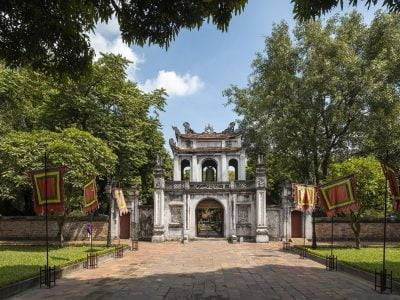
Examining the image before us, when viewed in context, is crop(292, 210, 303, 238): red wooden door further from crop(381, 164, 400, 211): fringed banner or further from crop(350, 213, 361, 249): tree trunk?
crop(381, 164, 400, 211): fringed banner

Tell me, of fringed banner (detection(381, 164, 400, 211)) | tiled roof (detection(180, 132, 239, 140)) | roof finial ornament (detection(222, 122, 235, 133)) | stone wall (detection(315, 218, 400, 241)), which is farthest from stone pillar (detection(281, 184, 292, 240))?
fringed banner (detection(381, 164, 400, 211))

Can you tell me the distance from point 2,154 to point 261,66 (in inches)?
768

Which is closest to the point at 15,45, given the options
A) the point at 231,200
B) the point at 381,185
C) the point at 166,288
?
the point at 166,288

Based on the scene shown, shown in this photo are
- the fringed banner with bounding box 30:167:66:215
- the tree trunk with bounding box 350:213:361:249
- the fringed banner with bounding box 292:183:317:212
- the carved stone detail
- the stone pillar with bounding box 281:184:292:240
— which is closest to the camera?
the fringed banner with bounding box 30:167:66:215

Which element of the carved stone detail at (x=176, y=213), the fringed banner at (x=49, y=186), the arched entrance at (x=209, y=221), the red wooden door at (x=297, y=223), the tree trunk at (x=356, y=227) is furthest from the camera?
the arched entrance at (x=209, y=221)

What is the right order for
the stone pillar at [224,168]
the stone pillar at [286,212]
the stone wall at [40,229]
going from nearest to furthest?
the stone wall at [40,229] < the stone pillar at [286,212] < the stone pillar at [224,168]

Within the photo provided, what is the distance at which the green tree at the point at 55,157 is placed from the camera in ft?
84.2

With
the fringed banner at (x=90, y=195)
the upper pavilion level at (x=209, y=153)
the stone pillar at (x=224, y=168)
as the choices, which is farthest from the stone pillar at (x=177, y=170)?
the fringed banner at (x=90, y=195)

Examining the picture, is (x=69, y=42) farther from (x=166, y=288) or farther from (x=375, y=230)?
A: (x=375, y=230)

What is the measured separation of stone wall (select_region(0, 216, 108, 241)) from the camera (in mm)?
35594

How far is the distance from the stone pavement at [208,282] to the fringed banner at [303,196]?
4767 mm

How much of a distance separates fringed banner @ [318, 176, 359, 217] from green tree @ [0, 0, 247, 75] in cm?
1204

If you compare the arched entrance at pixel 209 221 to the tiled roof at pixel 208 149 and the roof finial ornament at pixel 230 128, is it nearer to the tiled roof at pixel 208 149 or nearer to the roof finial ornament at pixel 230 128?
the tiled roof at pixel 208 149

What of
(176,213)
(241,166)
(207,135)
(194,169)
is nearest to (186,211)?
(176,213)
